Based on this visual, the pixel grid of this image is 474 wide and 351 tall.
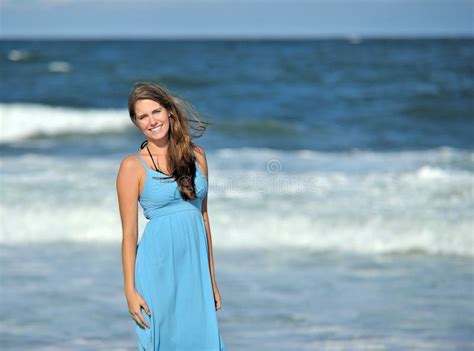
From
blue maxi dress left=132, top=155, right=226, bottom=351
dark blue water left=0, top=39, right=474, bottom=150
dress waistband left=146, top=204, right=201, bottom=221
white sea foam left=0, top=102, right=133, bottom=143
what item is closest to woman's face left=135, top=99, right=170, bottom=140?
blue maxi dress left=132, top=155, right=226, bottom=351

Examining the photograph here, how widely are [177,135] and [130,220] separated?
374 mm

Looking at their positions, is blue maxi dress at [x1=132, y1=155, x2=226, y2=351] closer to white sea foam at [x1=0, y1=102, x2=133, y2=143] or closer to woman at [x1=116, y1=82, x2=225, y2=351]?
woman at [x1=116, y1=82, x2=225, y2=351]

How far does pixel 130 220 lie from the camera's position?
3.03 meters

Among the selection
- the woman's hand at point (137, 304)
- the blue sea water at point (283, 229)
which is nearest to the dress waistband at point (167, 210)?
the woman's hand at point (137, 304)

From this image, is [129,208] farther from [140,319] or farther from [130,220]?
[140,319]

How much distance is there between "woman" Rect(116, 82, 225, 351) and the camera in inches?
119

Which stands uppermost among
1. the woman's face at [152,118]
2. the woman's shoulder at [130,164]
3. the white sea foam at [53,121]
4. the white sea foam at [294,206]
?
the white sea foam at [53,121]

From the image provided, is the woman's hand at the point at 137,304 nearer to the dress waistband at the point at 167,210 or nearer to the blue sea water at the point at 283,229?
the dress waistband at the point at 167,210

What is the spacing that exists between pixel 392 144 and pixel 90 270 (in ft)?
29.7

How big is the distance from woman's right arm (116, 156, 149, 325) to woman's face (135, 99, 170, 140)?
5.2 inches

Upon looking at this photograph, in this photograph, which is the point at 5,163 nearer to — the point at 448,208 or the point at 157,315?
the point at 448,208

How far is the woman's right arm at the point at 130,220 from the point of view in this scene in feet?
9.84

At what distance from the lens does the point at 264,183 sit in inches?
390

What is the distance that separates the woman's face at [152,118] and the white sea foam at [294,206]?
14.9 feet
